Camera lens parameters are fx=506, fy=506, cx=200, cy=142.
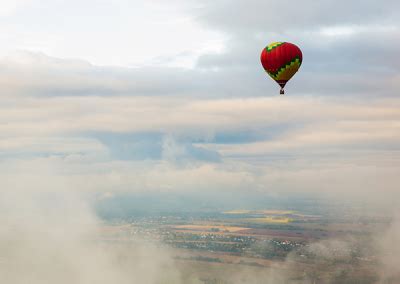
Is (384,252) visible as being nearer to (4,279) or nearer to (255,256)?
(255,256)

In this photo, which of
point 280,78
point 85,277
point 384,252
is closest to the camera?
point 280,78

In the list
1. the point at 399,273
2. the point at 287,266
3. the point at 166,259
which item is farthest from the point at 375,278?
the point at 166,259

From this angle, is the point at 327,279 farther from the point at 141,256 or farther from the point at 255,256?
the point at 141,256

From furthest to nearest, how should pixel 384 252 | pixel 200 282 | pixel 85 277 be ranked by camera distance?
pixel 384 252 → pixel 85 277 → pixel 200 282

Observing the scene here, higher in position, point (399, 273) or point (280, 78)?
point (280, 78)

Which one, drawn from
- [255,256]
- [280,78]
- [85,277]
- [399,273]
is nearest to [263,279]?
[255,256]

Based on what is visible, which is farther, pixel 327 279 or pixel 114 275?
pixel 114 275
